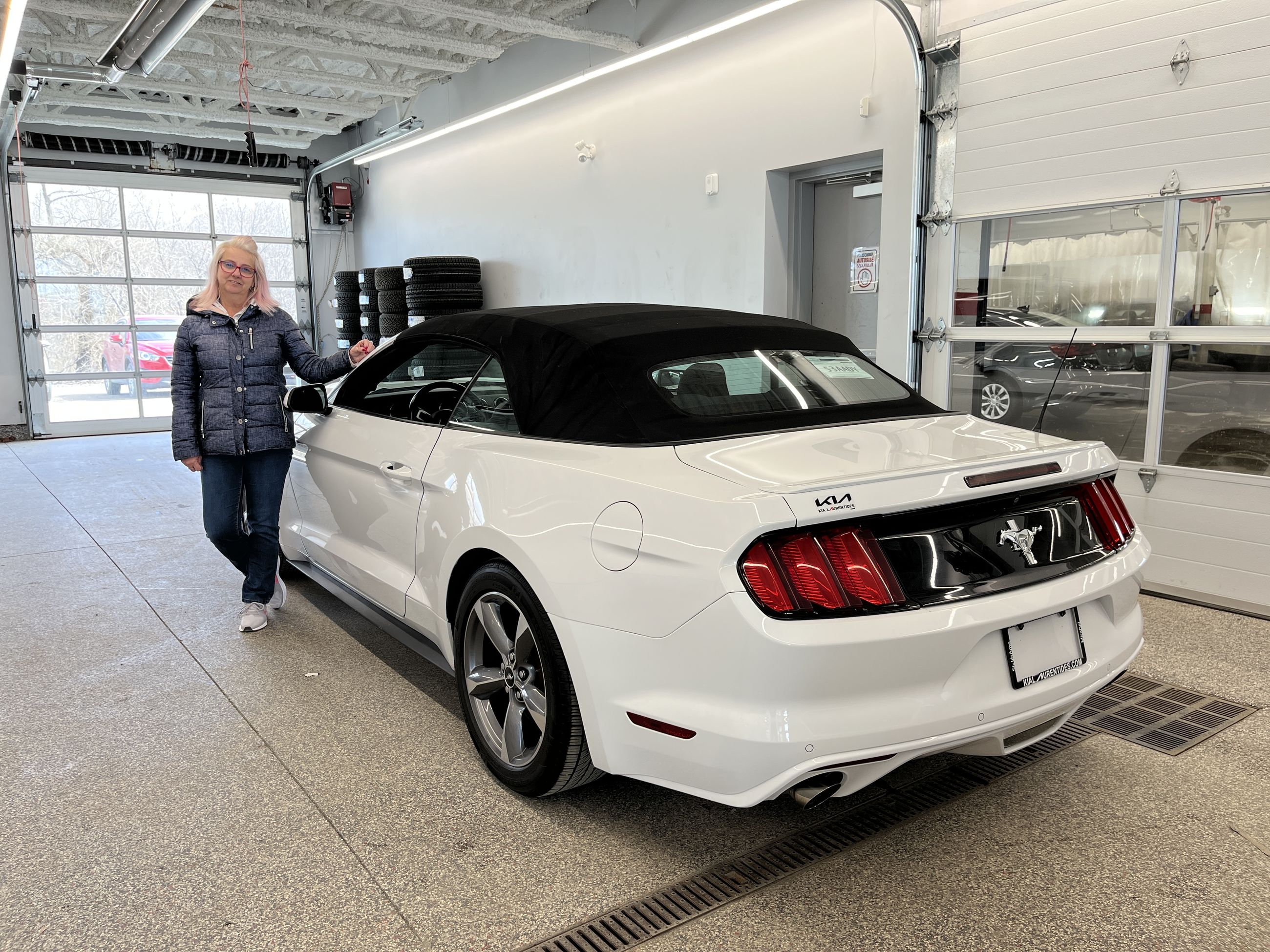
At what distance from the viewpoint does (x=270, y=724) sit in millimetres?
3123

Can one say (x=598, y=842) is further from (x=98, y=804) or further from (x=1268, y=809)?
(x=1268, y=809)

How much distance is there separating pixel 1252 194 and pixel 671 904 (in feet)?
13.8

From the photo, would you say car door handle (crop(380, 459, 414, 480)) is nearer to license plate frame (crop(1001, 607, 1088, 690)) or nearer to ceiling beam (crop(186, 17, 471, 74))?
license plate frame (crop(1001, 607, 1088, 690))

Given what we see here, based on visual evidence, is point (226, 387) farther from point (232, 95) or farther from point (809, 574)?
point (232, 95)

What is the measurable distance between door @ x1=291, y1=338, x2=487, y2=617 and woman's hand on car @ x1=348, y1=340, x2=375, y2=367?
0.26 m

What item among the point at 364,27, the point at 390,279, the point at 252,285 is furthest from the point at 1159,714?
the point at 390,279

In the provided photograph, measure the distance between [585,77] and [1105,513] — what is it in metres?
6.34

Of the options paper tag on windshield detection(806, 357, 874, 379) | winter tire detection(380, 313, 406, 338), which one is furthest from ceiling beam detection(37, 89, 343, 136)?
paper tag on windshield detection(806, 357, 874, 379)

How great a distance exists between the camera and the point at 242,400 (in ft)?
12.9

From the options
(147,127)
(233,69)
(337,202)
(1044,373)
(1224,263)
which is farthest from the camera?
(337,202)

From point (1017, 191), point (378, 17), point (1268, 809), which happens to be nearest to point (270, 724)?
point (1268, 809)

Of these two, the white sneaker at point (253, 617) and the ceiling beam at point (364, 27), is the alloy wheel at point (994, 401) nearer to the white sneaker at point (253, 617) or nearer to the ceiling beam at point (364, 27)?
the white sneaker at point (253, 617)

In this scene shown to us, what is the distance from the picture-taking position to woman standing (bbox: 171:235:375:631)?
389cm

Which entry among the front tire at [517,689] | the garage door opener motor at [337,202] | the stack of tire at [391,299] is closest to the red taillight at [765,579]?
the front tire at [517,689]
